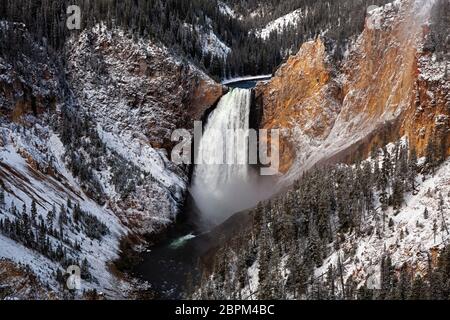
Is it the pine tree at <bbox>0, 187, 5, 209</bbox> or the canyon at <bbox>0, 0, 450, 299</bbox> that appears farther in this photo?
the pine tree at <bbox>0, 187, 5, 209</bbox>

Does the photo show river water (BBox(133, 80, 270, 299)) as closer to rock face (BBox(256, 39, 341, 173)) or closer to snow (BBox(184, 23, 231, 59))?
rock face (BBox(256, 39, 341, 173))

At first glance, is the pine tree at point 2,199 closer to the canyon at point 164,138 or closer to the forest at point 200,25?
the canyon at point 164,138

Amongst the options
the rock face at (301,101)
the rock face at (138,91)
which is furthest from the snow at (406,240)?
the rock face at (138,91)

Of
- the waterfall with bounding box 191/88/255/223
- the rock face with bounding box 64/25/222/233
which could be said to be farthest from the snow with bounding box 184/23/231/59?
the waterfall with bounding box 191/88/255/223

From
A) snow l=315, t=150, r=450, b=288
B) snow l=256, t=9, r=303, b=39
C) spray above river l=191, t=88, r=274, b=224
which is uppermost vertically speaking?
snow l=256, t=9, r=303, b=39

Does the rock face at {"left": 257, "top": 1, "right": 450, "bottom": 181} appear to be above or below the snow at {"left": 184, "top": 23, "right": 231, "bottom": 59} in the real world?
below

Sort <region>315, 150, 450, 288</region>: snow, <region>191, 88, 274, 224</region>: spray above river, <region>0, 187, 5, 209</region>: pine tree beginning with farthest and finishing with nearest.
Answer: <region>191, 88, 274, 224</region>: spray above river < <region>0, 187, 5, 209</region>: pine tree < <region>315, 150, 450, 288</region>: snow

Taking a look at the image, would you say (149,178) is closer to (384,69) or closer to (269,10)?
(384,69)
